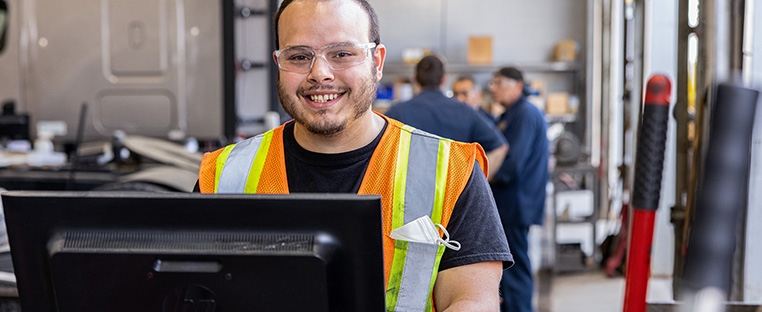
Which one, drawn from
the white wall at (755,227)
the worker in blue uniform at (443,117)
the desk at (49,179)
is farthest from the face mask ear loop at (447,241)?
the worker in blue uniform at (443,117)

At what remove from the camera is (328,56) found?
4.86ft

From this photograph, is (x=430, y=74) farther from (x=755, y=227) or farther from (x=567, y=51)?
(x=567, y=51)

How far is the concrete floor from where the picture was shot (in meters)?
5.24

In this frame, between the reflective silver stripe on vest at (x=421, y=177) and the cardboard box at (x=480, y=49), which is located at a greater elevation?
the cardboard box at (x=480, y=49)

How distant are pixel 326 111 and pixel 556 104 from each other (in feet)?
26.6

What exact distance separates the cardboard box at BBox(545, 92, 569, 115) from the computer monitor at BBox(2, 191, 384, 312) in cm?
848

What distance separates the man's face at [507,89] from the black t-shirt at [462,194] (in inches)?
147

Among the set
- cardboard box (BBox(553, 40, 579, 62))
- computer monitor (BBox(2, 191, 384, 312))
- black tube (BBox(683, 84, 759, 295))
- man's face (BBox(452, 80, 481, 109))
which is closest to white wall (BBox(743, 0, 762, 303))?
computer monitor (BBox(2, 191, 384, 312))

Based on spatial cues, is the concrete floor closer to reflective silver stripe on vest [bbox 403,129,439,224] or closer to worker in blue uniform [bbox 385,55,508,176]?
worker in blue uniform [bbox 385,55,508,176]

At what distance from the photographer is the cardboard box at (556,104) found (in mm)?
9312

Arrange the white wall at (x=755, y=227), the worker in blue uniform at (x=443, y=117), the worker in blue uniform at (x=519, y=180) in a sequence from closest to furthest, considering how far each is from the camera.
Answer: the white wall at (x=755, y=227)
the worker in blue uniform at (x=443, y=117)
the worker in blue uniform at (x=519, y=180)

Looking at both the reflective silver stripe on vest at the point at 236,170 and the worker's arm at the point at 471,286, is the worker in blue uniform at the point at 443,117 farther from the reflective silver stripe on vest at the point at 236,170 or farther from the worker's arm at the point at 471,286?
the worker's arm at the point at 471,286

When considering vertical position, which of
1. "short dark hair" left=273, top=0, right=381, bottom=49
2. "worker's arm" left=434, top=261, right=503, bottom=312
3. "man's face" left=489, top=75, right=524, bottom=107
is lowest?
"worker's arm" left=434, top=261, right=503, bottom=312

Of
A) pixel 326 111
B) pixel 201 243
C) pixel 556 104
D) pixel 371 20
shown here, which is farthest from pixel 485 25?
pixel 201 243
